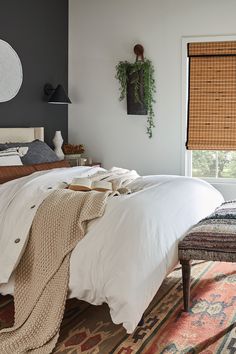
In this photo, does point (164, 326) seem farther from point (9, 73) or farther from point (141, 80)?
point (141, 80)

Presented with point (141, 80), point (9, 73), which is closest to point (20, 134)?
point (9, 73)

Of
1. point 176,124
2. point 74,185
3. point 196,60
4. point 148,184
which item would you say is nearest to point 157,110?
point 176,124

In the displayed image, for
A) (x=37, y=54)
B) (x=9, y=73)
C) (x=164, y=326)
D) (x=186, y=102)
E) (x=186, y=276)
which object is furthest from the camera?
(x=186, y=102)

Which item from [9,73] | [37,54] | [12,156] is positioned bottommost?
[12,156]

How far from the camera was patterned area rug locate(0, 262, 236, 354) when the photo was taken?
273 centimetres

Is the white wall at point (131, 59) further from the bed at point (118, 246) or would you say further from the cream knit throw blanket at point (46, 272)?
the cream knit throw blanket at point (46, 272)

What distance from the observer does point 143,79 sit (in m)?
6.01

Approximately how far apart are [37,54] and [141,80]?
48.3 inches

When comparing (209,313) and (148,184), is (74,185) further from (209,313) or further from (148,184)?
(209,313)

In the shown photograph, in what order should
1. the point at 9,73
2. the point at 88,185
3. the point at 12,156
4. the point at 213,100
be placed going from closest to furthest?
the point at 88,185 → the point at 12,156 → the point at 9,73 → the point at 213,100

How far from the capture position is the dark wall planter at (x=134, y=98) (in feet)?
19.8

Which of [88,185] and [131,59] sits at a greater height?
[131,59]

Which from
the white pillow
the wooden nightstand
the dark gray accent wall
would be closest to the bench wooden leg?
the white pillow

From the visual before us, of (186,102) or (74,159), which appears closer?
(74,159)
